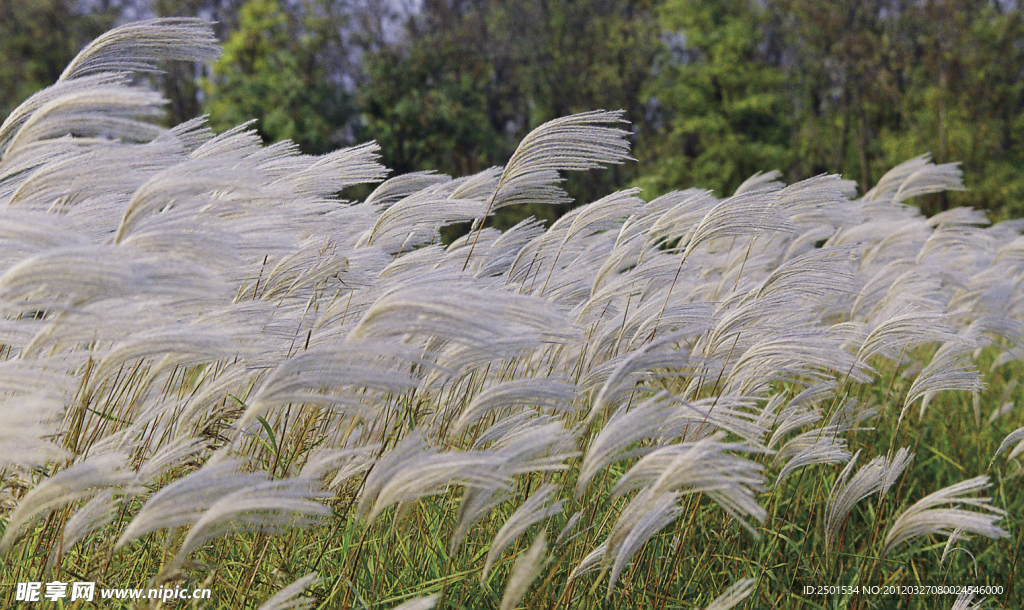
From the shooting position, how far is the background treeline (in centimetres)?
1595

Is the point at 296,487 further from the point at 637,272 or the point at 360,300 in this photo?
the point at 637,272

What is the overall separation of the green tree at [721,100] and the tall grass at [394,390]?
16.9m

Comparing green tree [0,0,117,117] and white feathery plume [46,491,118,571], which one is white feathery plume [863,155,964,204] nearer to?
white feathery plume [46,491,118,571]

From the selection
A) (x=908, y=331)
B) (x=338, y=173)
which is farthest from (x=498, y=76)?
(x=908, y=331)

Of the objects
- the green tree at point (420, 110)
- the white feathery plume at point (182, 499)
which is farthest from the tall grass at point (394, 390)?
the green tree at point (420, 110)

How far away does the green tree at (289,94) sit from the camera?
15594 millimetres

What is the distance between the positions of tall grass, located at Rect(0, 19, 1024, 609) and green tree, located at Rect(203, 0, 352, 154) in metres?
13.4

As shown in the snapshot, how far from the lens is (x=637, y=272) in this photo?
7.82 feet

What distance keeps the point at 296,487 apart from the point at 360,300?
0.94 m

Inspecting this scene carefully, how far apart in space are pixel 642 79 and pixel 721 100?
228 centimetres

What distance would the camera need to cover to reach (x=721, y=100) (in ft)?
68.7

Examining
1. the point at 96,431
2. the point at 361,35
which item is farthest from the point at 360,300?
the point at 361,35

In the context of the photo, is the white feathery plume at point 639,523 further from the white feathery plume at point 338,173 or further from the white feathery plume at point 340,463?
the white feathery plume at point 338,173

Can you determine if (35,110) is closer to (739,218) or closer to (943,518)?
(739,218)
